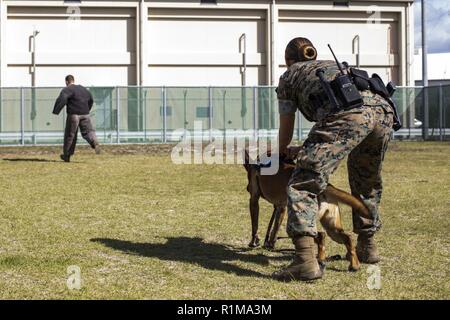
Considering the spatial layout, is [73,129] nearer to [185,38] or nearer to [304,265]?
[304,265]

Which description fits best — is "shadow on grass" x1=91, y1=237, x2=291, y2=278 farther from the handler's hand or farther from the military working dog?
the handler's hand

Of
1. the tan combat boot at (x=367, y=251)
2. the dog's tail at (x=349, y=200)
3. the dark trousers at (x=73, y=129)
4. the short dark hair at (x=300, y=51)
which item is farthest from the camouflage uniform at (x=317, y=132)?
the dark trousers at (x=73, y=129)

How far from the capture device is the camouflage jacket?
195 inches

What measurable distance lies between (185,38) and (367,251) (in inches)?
1009

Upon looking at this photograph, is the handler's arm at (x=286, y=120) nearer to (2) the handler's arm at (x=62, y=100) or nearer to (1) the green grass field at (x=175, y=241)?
(1) the green grass field at (x=175, y=241)

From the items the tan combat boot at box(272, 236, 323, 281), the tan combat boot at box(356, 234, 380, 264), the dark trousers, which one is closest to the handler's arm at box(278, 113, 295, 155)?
the tan combat boot at box(272, 236, 323, 281)

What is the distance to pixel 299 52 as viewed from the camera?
5.25 m

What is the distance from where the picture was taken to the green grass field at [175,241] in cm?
480

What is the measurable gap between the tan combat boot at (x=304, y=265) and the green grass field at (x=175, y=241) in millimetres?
79

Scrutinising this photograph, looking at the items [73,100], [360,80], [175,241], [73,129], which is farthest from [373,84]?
[73,100]

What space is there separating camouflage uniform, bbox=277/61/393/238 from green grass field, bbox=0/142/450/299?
1.78 ft

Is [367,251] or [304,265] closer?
[304,265]

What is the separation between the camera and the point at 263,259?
592cm
